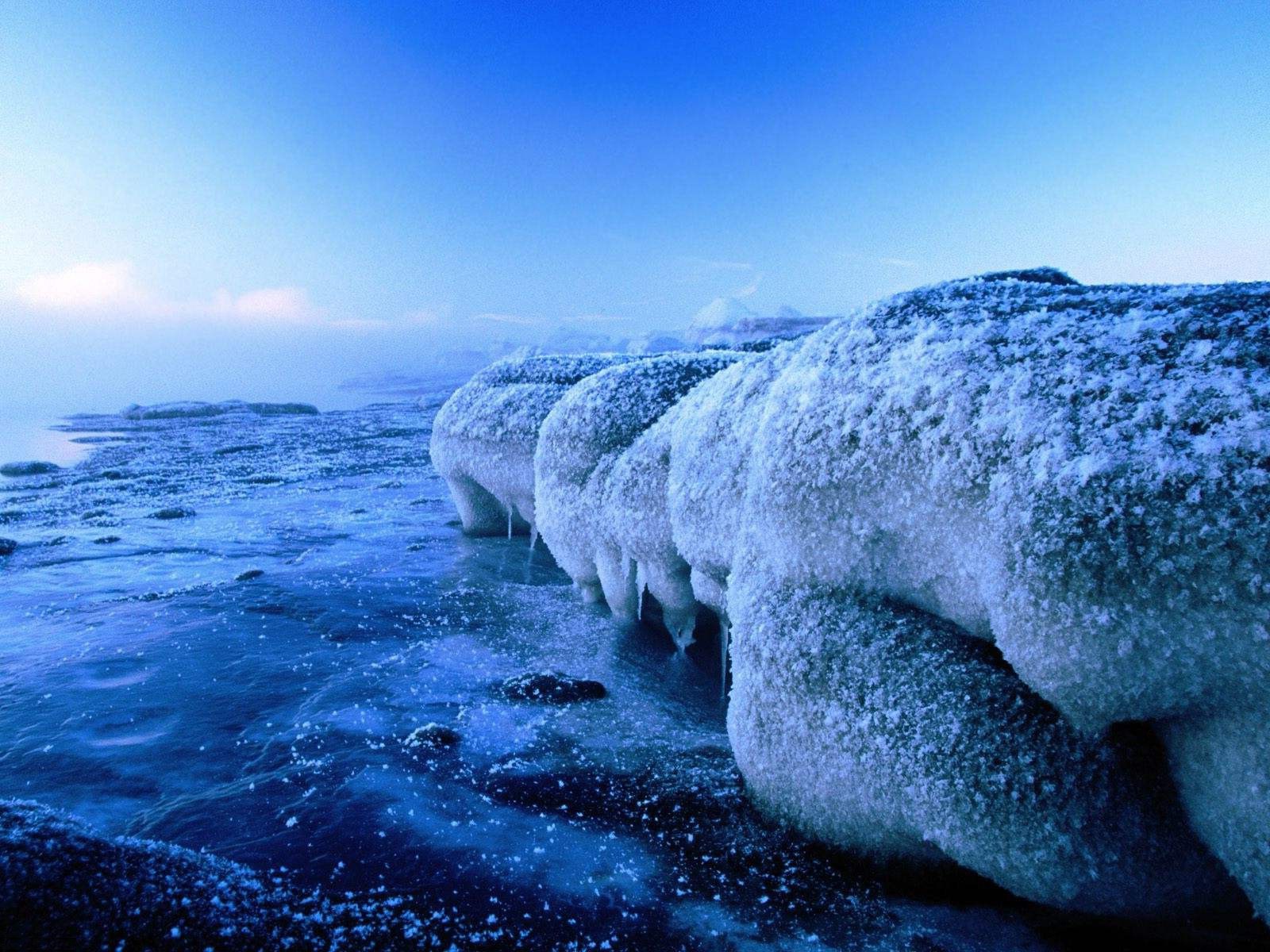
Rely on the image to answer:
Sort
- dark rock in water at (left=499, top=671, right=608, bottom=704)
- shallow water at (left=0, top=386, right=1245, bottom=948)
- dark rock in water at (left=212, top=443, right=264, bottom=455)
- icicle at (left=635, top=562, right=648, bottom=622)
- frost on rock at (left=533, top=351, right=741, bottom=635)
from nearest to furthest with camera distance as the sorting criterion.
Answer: shallow water at (left=0, top=386, right=1245, bottom=948), dark rock in water at (left=499, top=671, right=608, bottom=704), icicle at (left=635, top=562, right=648, bottom=622), frost on rock at (left=533, top=351, right=741, bottom=635), dark rock in water at (left=212, top=443, right=264, bottom=455)

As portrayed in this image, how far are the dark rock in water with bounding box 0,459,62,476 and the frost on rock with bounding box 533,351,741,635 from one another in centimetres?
1672

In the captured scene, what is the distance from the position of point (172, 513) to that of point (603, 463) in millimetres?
8848

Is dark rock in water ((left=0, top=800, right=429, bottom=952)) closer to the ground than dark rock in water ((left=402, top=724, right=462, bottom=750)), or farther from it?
farther from it

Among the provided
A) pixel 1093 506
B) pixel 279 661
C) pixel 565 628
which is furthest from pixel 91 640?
pixel 1093 506

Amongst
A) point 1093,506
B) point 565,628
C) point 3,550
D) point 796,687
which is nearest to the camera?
point 1093,506

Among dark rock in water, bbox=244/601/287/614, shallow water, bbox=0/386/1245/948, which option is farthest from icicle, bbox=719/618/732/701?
dark rock in water, bbox=244/601/287/614

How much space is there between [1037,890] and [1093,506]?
4.88 feet

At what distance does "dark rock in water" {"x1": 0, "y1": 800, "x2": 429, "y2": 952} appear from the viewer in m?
2.36

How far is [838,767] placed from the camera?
3.14 metres

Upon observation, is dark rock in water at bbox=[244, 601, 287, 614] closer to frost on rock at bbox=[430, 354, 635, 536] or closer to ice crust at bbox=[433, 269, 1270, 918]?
frost on rock at bbox=[430, 354, 635, 536]

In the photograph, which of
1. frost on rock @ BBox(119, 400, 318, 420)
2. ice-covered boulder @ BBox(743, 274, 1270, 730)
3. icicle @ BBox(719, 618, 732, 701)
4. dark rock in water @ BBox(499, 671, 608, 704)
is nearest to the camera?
ice-covered boulder @ BBox(743, 274, 1270, 730)

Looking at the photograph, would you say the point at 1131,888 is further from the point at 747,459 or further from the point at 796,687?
the point at 747,459

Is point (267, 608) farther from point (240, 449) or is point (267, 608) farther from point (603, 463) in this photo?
point (240, 449)

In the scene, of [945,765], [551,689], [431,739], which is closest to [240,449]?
[551,689]
